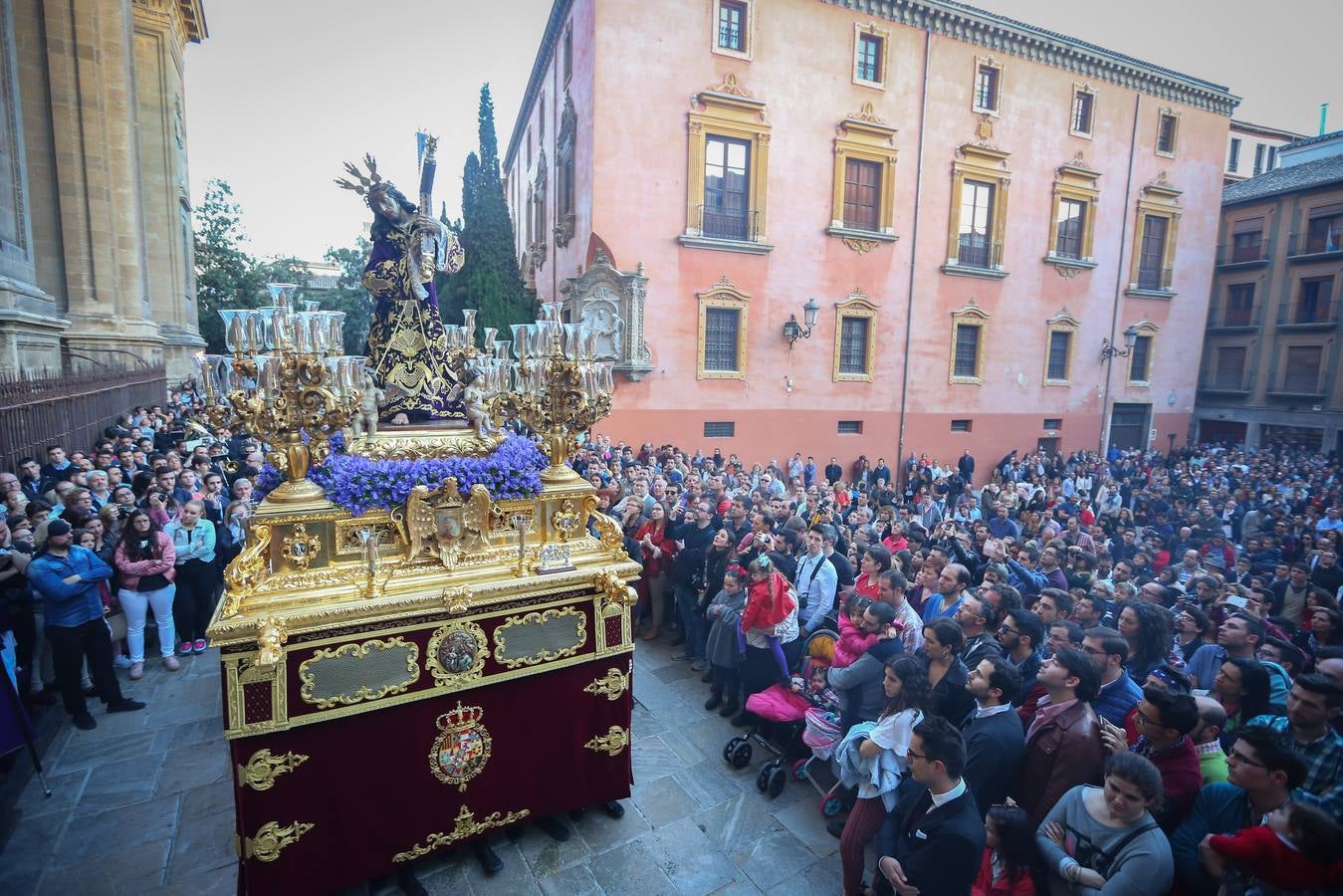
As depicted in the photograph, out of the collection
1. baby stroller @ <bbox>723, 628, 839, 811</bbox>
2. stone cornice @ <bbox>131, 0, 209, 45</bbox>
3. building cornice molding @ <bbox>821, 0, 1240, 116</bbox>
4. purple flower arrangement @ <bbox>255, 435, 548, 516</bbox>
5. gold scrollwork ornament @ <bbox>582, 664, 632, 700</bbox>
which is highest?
stone cornice @ <bbox>131, 0, 209, 45</bbox>

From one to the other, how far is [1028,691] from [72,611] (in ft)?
25.0

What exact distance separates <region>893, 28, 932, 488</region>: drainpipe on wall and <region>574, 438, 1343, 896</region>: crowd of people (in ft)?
35.0

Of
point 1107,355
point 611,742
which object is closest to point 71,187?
point 611,742

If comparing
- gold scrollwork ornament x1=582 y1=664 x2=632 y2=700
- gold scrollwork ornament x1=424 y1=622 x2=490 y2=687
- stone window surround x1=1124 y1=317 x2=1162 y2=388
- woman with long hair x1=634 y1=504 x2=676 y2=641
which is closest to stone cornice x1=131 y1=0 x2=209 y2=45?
woman with long hair x1=634 y1=504 x2=676 y2=641

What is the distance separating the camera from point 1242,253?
2806 centimetres

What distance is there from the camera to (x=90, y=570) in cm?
544

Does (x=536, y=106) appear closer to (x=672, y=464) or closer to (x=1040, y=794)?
(x=672, y=464)

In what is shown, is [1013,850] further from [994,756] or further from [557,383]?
[557,383]

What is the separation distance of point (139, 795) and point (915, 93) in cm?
2232

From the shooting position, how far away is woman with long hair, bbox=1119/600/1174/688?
4.57 m

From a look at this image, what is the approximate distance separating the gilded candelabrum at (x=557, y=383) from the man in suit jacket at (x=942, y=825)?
2.90 meters

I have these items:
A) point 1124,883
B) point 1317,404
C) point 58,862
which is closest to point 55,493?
point 58,862

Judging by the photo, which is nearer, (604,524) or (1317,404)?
(604,524)

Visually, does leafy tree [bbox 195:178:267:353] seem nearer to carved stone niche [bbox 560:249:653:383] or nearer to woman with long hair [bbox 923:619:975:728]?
carved stone niche [bbox 560:249:653:383]
